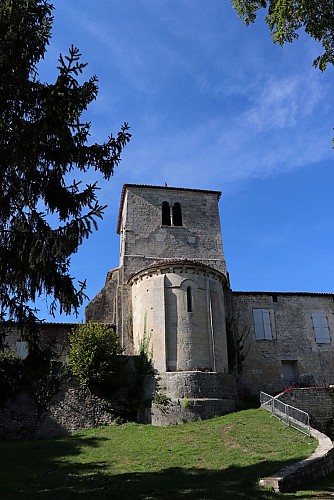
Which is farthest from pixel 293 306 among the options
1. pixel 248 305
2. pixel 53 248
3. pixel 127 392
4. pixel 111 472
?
pixel 53 248

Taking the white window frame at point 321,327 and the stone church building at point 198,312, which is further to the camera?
the white window frame at point 321,327

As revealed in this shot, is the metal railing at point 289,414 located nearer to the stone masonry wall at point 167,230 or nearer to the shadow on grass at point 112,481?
→ the shadow on grass at point 112,481

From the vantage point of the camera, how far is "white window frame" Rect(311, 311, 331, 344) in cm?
2516

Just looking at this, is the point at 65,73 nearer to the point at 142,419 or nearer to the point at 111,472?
the point at 111,472

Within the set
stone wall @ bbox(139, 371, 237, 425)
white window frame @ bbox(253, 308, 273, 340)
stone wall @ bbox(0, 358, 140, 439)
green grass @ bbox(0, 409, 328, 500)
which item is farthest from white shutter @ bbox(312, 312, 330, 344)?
stone wall @ bbox(0, 358, 140, 439)

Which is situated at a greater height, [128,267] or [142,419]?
[128,267]

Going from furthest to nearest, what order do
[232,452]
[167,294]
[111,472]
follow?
1. [167,294]
2. [232,452]
3. [111,472]

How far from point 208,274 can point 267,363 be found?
6.86m

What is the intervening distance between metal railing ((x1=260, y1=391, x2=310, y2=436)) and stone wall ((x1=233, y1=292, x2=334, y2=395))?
5.00m

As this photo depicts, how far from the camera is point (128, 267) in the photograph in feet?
80.5

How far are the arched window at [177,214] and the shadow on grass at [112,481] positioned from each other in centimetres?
1560

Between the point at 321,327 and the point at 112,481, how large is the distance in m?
18.3

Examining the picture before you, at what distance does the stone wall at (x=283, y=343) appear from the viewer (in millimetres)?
23969

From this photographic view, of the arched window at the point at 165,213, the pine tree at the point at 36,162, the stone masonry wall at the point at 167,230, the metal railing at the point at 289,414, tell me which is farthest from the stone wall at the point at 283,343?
the pine tree at the point at 36,162
